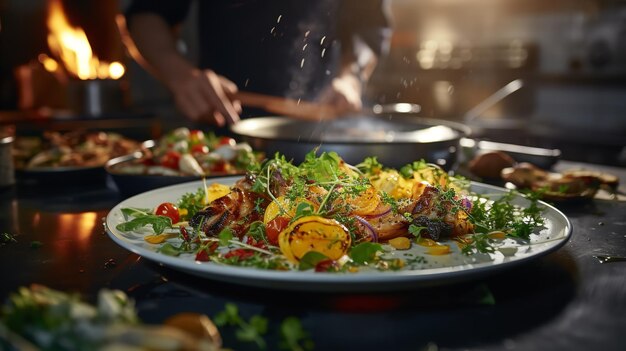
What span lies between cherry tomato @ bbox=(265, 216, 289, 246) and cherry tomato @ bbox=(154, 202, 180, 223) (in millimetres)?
313

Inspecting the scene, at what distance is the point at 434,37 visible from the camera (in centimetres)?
779

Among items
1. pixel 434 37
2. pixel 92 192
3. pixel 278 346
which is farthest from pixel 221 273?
pixel 434 37

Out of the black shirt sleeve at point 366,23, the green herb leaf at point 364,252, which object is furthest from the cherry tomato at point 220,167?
the black shirt sleeve at point 366,23

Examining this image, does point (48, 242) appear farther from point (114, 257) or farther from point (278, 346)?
point (278, 346)

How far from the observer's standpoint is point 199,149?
2.23 metres

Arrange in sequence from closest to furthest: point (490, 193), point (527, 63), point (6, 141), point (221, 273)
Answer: point (221, 273) < point (490, 193) < point (6, 141) < point (527, 63)

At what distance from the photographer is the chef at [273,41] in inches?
141

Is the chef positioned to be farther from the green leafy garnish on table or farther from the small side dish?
the green leafy garnish on table

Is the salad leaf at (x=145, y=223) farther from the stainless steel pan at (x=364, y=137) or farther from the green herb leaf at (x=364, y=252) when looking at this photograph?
the stainless steel pan at (x=364, y=137)

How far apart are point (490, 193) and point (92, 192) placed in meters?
1.34

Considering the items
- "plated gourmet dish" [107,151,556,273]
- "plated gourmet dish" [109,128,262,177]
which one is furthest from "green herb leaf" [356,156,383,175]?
"plated gourmet dish" [109,128,262,177]

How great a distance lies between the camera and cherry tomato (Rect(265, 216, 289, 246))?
1.20 metres

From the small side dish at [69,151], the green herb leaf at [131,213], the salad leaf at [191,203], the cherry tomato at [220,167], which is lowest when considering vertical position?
the small side dish at [69,151]

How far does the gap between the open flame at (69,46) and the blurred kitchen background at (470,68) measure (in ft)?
0.16
